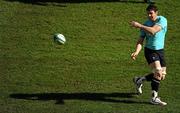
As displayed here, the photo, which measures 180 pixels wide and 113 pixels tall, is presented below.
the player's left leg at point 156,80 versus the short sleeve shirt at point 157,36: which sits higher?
the short sleeve shirt at point 157,36

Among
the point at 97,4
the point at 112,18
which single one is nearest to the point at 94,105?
the point at 112,18

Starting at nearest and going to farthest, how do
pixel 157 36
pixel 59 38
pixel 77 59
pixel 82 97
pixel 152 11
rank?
1. pixel 152 11
2. pixel 157 36
3. pixel 82 97
4. pixel 77 59
5. pixel 59 38

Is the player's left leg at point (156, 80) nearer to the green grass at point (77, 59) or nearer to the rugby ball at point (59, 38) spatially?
the green grass at point (77, 59)

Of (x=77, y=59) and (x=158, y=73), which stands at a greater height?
(x=77, y=59)

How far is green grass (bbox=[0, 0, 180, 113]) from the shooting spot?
551 inches

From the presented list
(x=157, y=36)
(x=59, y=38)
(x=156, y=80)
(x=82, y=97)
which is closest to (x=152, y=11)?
(x=157, y=36)

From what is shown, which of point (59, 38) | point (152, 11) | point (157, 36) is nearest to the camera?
point (152, 11)

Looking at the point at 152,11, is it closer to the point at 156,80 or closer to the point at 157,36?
the point at 157,36

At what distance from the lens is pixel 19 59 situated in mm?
17000

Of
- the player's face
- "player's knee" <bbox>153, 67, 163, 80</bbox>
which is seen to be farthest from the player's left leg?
the player's face

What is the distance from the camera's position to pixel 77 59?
→ 17.1 meters

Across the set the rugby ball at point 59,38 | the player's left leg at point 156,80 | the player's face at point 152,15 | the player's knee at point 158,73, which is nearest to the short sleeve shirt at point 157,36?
the player's face at point 152,15

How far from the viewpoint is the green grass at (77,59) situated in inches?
551

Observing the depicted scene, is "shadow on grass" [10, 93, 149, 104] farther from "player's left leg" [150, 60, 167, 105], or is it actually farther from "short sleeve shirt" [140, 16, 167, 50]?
"short sleeve shirt" [140, 16, 167, 50]
